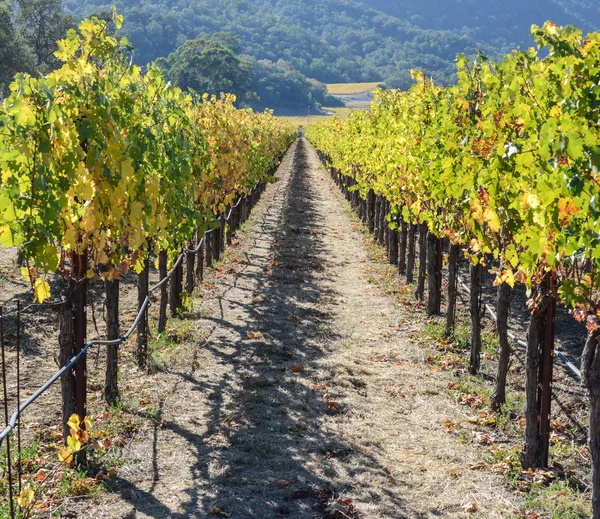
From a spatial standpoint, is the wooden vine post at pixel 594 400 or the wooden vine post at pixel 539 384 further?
the wooden vine post at pixel 539 384

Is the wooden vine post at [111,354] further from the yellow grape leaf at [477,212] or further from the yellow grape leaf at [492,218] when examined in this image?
the yellow grape leaf at [492,218]

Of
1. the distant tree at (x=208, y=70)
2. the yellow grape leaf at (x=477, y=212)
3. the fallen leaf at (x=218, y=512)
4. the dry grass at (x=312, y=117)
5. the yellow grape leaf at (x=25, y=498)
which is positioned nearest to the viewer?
the yellow grape leaf at (x=25, y=498)

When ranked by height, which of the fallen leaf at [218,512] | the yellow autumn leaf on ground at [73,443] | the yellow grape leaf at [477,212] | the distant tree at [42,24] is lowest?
the fallen leaf at [218,512]

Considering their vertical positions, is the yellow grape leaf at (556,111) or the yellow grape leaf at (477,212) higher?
the yellow grape leaf at (556,111)

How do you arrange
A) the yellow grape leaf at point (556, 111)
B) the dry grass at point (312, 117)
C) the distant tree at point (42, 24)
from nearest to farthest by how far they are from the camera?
1. the yellow grape leaf at point (556, 111)
2. the distant tree at point (42, 24)
3. the dry grass at point (312, 117)

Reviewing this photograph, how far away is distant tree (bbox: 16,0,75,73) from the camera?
42812mm

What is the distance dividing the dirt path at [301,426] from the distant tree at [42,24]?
3701 cm

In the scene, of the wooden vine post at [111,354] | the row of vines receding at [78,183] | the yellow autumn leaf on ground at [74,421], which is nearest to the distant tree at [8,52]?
the row of vines receding at [78,183]

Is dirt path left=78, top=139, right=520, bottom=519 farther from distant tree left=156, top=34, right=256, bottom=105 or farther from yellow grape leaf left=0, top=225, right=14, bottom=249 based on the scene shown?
distant tree left=156, top=34, right=256, bottom=105

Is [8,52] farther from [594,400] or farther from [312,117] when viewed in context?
[312,117]

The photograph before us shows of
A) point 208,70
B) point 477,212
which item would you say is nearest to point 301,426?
point 477,212

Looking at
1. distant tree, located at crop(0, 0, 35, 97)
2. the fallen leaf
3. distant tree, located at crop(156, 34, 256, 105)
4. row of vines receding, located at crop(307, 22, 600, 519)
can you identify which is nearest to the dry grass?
distant tree, located at crop(156, 34, 256, 105)

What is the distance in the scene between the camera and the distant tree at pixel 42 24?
42.8 meters

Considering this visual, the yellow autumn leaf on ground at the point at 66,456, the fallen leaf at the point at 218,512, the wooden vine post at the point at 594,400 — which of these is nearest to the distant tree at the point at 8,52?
the yellow autumn leaf on ground at the point at 66,456
